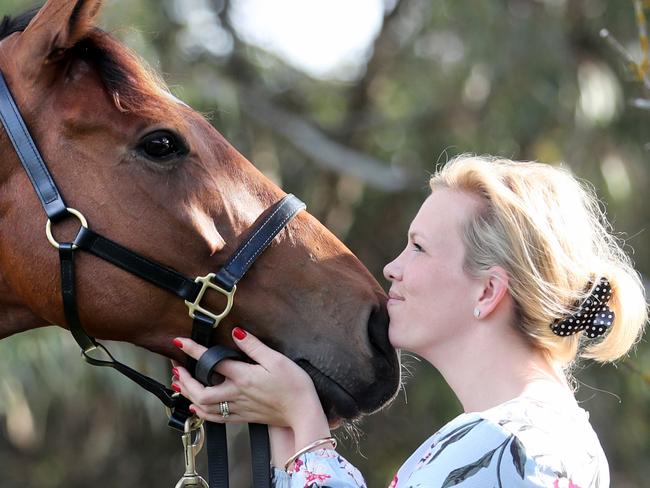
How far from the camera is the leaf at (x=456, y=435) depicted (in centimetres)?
193

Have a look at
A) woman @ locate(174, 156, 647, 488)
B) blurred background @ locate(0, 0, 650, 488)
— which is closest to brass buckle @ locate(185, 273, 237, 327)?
woman @ locate(174, 156, 647, 488)

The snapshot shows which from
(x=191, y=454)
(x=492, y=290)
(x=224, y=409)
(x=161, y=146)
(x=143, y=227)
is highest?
(x=492, y=290)

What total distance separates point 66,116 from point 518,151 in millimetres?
8336

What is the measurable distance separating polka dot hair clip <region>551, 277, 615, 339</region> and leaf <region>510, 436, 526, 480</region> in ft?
1.14

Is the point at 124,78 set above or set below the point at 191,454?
above

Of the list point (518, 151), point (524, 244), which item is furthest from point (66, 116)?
point (518, 151)

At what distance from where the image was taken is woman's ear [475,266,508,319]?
212 centimetres

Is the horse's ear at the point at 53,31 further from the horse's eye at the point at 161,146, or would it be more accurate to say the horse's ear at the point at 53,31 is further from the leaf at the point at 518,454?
the leaf at the point at 518,454

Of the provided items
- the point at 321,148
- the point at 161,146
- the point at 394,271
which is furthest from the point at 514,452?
the point at 321,148

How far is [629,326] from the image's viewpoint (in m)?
2.23

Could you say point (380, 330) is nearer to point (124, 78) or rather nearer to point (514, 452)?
point (514, 452)

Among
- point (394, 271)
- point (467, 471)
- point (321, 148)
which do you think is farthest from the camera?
point (321, 148)

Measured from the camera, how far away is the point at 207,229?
2465mm

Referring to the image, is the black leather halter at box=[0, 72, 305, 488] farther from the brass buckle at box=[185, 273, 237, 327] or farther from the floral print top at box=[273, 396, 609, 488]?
the floral print top at box=[273, 396, 609, 488]
